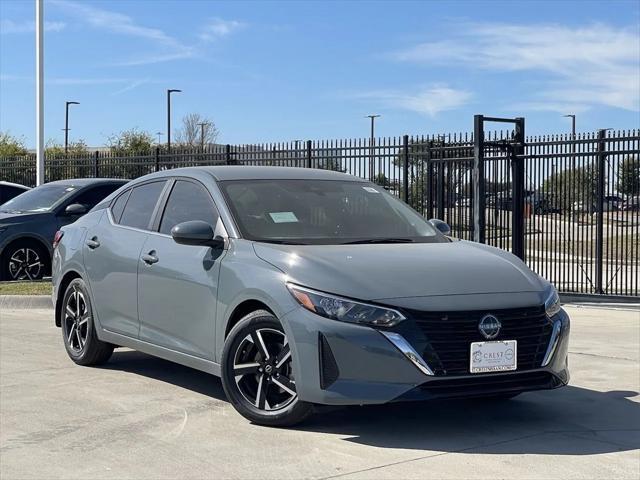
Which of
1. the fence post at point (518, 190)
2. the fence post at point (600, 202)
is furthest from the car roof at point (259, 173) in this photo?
the fence post at point (518, 190)

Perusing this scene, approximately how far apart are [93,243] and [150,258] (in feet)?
3.55

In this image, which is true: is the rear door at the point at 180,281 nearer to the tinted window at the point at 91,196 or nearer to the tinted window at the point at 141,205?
the tinted window at the point at 141,205

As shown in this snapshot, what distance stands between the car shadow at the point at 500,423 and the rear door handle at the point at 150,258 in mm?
1011

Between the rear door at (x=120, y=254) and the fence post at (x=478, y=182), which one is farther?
the fence post at (x=478, y=182)

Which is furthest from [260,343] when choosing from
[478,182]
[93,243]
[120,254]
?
[478,182]

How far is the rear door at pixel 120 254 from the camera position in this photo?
276 inches

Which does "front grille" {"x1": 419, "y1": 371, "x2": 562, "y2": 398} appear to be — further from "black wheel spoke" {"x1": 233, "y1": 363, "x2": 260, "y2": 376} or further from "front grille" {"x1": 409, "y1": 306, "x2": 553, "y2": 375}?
"black wheel spoke" {"x1": 233, "y1": 363, "x2": 260, "y2": 376}

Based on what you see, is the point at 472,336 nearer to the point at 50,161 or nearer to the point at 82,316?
the point at 82,316

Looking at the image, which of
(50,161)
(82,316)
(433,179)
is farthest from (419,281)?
(50,161)

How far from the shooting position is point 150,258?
675 centimetres

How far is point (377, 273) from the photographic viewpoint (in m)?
5.37

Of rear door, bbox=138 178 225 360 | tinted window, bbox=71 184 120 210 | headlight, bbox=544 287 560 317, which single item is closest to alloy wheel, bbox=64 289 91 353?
rear door, bbox=138 178 225 360

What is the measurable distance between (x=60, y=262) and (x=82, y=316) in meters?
0.64

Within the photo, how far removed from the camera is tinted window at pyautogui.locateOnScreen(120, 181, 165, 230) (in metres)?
7.18
